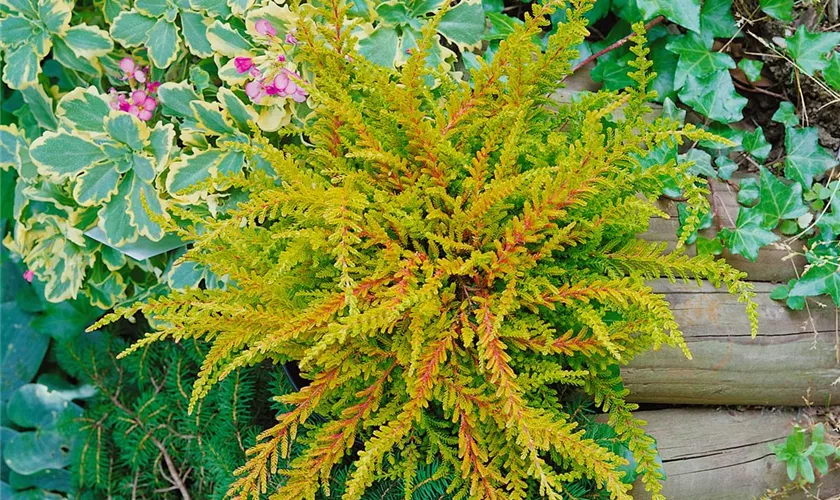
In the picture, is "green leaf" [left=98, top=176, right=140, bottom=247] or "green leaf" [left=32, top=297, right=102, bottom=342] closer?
"green leaf" [left=98, top=176, right=140, bottom=247]

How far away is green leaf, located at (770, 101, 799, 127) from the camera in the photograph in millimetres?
1271

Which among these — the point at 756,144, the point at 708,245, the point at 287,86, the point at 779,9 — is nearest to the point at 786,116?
the point at 756,144

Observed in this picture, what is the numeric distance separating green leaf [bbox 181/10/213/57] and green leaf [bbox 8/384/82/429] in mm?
908

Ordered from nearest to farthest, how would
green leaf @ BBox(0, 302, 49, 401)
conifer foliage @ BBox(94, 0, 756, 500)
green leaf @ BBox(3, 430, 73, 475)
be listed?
conifer foliage @ BBox(94, 0, 756, 500), green leaf @ BBox(3, 430, 73, 475), green leaf @ BBox(0, 302, 49, 401)

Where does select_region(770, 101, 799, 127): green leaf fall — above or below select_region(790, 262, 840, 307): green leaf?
above

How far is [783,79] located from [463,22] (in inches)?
26.4

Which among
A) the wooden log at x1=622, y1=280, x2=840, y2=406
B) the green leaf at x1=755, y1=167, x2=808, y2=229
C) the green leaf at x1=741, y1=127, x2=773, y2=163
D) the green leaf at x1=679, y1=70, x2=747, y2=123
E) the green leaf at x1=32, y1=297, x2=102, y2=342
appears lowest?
the green leaf at x1=32, y1=297, x2=102, y2=342

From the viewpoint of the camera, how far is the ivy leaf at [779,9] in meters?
1.21

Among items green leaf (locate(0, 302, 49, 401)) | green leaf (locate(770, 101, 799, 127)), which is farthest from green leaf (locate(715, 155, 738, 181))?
green leaf (locate(0, 302, 49, 401))

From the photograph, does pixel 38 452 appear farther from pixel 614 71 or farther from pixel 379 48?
pixel 614 71

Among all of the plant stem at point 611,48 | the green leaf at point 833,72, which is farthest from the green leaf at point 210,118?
the green leaf at point 833,72

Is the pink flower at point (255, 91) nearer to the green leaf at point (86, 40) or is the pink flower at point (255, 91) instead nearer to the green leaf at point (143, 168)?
the green leaf at point (143, 168)

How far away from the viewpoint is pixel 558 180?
86cm

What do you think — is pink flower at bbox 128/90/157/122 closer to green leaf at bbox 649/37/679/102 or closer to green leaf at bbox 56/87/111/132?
green leaf at bbox 56/87/111/132
